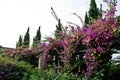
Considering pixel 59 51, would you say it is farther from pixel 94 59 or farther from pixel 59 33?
pixel 94 59

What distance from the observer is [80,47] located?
32.7 ft

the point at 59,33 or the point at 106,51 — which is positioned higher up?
the point at 59,33

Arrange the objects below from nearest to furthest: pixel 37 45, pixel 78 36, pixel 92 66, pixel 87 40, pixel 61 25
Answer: pixel 92 66
pixel 87 40
pixel 78 36
pixel 61 25
pixel 37 45

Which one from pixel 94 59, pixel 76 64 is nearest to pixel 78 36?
pixel 76 64

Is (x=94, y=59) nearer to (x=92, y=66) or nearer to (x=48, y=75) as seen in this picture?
(x=92, y=66)

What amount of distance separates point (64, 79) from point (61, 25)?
339cm

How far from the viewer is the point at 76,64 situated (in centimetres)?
971

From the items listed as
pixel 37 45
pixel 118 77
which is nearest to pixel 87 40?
pixel 118 77

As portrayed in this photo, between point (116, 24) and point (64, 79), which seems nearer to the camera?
point (64, 79)

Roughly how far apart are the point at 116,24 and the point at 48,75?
2.71m

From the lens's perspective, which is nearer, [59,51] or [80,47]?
[80,47]

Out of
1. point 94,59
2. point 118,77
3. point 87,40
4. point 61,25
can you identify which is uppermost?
point 61,25

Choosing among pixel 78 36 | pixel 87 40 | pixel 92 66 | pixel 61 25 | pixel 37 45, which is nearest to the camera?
pixel 92 66

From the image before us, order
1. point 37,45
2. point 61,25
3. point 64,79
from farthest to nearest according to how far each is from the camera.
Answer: point 37,45, point 61,25, point 64,79
